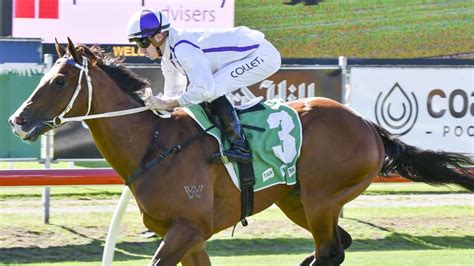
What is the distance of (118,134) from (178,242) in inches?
31.6

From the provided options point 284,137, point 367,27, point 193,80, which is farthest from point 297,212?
point 367,27

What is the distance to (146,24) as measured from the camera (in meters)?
6.43

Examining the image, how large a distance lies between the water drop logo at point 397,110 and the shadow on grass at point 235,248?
4.43 feet

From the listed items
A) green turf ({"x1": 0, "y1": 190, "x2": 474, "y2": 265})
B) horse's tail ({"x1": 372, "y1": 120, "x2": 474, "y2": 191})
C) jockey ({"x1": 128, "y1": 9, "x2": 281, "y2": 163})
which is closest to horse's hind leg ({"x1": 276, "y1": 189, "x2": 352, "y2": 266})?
horse's tail ({"x1": 372, "y1": 120, "x2": 474, "y2": 191})

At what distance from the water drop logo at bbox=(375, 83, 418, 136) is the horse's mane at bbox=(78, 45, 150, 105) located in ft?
15.4

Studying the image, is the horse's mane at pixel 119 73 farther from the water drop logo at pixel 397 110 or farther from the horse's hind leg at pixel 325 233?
the water drop logo at pixel 397 110

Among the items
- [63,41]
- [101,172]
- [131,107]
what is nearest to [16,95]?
[101,172]

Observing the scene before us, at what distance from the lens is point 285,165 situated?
694 cm

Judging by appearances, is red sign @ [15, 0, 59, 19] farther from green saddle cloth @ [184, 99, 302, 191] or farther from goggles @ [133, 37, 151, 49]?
goggles @ [133, 37, 151, 49]

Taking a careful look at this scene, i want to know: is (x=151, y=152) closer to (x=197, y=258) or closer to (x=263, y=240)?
(x=197, y=258)

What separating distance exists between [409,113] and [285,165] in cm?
440

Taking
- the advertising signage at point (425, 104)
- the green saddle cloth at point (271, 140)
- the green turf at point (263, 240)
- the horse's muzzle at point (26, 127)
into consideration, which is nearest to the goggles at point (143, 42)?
the green saddle cloth at point (271, 140)

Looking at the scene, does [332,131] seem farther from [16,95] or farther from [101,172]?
[16,95]

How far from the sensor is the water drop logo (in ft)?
36.0
